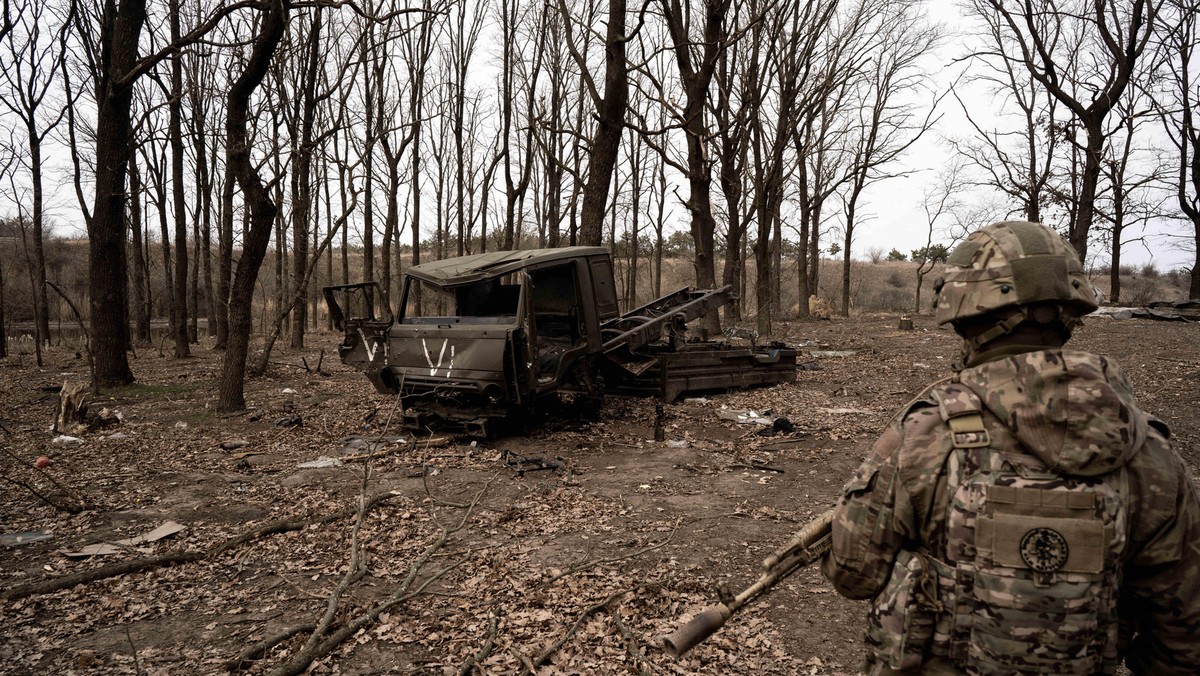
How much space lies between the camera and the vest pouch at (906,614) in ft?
5.54

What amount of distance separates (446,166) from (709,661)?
88.7 ft

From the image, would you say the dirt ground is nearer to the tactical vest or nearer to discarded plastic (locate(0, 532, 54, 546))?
discarded plastic (locate(0, 532, 54, 546))

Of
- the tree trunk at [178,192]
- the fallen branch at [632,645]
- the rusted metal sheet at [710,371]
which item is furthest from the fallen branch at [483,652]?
the tree trunk at [178,192]

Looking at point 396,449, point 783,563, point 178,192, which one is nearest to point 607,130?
point 396,449

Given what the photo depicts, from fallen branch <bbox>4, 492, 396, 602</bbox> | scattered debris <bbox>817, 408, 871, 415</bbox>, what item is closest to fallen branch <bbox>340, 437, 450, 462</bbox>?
fallen branch <bbox>4, 492, 396, 602</bbox>

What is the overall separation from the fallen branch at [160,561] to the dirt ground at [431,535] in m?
0.03

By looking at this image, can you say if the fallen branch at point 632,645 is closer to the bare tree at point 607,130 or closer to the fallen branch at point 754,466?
the fallen branch at point 754,466

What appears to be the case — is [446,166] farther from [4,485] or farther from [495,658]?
[495,658]

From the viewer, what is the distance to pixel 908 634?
1.70m

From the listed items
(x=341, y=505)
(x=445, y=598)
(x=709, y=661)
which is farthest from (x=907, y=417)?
(x=341, y=505)

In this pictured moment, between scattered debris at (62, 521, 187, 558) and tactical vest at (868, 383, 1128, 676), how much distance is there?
546 centimetres

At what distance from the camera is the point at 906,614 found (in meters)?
1.71

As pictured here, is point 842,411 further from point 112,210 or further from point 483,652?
point 112,210

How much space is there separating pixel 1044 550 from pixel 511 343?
6.10m
